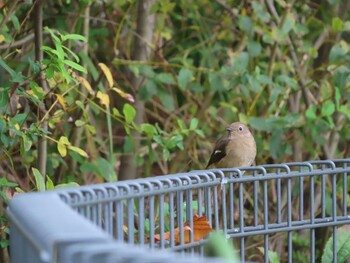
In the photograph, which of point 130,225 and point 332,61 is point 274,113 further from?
point 130,225

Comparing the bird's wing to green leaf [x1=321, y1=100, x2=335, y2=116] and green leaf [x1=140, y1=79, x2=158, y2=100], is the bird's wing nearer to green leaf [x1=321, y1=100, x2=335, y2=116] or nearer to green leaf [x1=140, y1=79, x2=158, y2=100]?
green leaf [x1=140, y1=79, x2=158, y2=100]

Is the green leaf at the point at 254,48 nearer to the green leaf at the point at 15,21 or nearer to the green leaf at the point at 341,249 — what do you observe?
the green leaf at the point at 15,21

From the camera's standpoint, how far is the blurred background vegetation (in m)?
4.01

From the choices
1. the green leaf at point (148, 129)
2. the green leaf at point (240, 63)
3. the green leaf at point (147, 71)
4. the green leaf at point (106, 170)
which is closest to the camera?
the green leaf at point (148, 129)

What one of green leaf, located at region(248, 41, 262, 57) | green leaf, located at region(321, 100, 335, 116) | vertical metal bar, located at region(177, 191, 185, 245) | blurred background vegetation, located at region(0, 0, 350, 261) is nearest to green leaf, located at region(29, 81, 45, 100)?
blurred background vegetation, located at region(0, 0, 350, 261)

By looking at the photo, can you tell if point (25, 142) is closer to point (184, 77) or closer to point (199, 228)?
point (199, 228)

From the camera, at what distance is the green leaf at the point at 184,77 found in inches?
168

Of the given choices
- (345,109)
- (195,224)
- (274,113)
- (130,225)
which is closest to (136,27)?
(274,113)

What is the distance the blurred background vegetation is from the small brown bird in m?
0.09

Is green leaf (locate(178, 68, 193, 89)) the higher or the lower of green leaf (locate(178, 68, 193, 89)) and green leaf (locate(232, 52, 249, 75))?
the lower

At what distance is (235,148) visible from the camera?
4.41m

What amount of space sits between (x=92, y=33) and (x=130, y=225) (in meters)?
2.76

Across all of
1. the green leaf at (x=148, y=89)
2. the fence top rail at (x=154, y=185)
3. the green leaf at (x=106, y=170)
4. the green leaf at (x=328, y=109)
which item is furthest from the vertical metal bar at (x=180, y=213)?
the green leaf at (x=148, y=89)

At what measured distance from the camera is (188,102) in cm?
496
